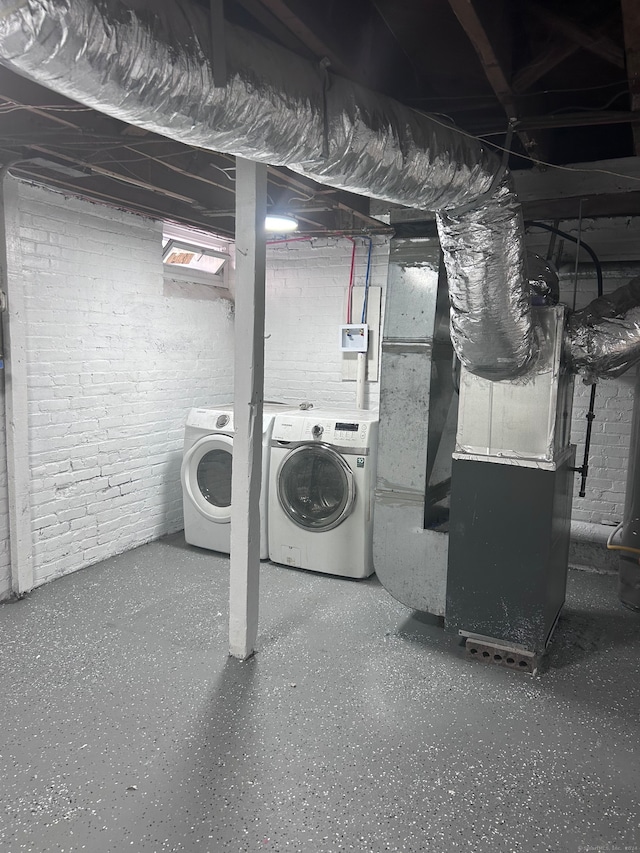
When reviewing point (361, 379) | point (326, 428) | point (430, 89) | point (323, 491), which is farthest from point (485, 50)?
point (361, 379)

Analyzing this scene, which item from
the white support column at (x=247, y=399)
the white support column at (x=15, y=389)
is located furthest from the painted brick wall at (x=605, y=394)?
the white support column at (x=15, y=389)

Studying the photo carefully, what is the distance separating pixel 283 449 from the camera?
3.80 metres

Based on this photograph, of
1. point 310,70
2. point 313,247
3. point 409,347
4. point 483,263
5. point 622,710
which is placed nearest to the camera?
point 310,70

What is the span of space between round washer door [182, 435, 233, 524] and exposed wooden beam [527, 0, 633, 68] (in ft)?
9.12

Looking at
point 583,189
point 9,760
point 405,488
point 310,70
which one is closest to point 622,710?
point 405,488

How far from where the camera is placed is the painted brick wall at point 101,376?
3289 millimetres

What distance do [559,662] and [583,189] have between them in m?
2.70

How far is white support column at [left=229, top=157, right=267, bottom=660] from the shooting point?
8.05 ft

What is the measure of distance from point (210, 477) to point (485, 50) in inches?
121

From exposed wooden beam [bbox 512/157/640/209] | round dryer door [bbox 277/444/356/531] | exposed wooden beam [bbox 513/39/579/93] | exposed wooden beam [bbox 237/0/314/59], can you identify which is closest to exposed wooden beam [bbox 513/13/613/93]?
exposed wooden beam [bbox 513/39/579/93]

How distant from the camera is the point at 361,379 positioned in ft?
14.6

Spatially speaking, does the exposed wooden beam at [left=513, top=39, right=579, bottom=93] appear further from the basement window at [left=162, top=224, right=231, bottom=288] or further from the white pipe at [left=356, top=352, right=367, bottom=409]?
the basement window at [left=162, top=224, right=231, bottom=288]

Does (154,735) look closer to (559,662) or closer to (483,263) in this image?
(559,662)

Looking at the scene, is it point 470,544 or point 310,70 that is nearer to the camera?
point 310,70
